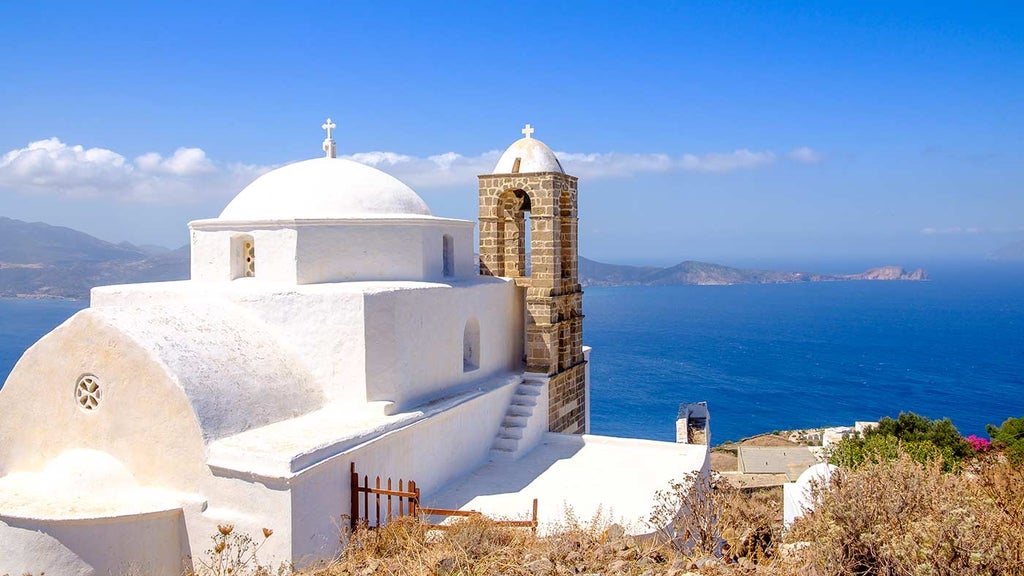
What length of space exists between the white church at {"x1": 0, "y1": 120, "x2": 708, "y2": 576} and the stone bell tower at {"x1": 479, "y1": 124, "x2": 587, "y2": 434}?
0.04 m

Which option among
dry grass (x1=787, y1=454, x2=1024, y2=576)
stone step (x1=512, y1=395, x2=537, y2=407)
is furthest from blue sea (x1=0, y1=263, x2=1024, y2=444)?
dry grass (x1=787, y1=454, x2=1024, y2=576)

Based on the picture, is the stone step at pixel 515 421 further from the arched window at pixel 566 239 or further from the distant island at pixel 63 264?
the distant island at pixel 63 264

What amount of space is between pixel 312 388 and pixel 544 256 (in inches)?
198

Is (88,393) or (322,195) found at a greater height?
(322,195)

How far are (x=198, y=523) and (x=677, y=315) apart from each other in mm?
120461

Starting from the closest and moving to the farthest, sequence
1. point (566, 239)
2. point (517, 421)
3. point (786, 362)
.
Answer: point (517, 421) → point (566, 239) → point (786, 362)

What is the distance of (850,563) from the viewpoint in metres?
4.86

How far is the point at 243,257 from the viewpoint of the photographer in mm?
10531

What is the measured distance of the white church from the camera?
7.12m

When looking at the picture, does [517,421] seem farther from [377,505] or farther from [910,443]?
[910,443]

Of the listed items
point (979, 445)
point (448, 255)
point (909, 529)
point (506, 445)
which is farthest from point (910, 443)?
point (909, 529)

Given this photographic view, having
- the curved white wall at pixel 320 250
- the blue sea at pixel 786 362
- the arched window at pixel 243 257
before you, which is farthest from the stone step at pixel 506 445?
the blue sea at pixel 786 362

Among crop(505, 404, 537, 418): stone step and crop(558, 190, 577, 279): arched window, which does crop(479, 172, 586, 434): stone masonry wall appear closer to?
crop(558, 190, 577, 279): arched window

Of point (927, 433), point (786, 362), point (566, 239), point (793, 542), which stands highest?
point (566, 239)
